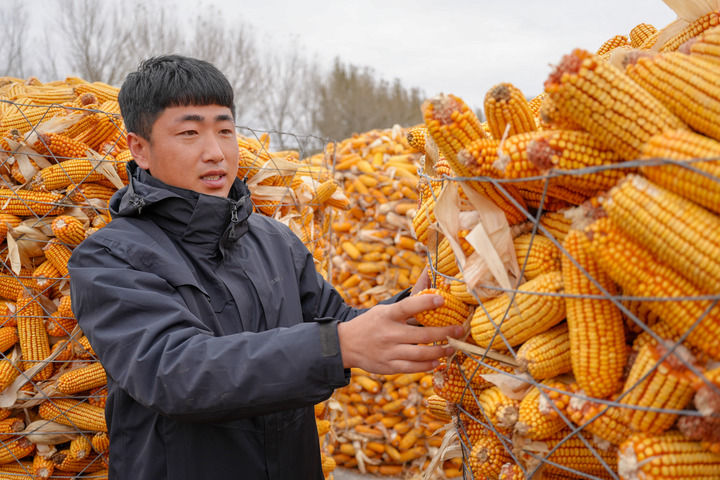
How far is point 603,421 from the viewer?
1.12m

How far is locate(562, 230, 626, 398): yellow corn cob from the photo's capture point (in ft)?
3.68

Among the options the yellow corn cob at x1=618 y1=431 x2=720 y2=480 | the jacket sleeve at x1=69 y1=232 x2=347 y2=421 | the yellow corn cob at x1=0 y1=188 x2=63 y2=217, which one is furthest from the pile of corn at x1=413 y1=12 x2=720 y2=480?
the yellow corn cob at x1=0 y1=188 x2=63 y2=217

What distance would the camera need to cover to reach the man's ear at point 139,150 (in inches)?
79.2

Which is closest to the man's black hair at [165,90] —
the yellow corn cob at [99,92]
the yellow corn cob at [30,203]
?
the yellow corn cob at [30,203]

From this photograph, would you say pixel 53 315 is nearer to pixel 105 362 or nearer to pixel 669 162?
pixel 105 362

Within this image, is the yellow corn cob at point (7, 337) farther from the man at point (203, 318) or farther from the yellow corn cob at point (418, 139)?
the yellow corn cob at point (418, 139)

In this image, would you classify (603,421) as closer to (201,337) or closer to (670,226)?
(670,226)

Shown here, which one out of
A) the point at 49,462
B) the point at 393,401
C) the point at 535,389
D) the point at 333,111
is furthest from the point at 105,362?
the point at 333,111

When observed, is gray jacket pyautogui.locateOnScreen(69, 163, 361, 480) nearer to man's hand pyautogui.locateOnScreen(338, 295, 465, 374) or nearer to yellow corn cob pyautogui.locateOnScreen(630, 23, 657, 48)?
man's hand pyautogui.locateOnScreen(338, 295, 465, 374)

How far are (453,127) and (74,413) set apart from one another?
102 inches

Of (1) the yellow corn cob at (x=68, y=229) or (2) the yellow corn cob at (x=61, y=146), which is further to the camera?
(2) the yellow corn cob at (x=61, y=146)

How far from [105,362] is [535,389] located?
1171 mm

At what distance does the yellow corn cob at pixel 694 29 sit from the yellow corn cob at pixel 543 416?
0.97m

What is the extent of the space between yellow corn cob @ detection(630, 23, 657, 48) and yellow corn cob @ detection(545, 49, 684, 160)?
912 mm
